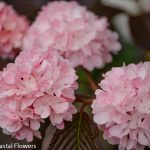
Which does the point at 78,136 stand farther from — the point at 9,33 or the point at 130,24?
the point at 130,24

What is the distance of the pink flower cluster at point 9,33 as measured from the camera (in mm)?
Answer: 749

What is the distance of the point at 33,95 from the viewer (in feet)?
1.82

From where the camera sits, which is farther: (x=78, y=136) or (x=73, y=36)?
(x=73, y=36)

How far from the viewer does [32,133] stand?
0.57 m

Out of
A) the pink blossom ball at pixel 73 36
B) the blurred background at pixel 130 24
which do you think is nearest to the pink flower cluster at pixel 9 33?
the pink blossom ball at pixel 73 36

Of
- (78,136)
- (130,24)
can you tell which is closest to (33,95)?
(78,136)

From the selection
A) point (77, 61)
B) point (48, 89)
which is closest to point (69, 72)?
point (48, 89)

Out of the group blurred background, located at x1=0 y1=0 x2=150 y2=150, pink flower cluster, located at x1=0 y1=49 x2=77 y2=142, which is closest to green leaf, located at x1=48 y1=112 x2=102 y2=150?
pink flower cluster, located at x1=0 y1=49 x2=77 y2=142

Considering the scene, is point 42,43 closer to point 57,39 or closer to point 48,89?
point 57,39

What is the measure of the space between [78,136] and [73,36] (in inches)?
8.0

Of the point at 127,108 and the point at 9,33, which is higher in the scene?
the point at 9,33

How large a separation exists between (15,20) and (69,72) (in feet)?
0.77

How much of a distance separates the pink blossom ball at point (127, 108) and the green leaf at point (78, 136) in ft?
Result: 0.09

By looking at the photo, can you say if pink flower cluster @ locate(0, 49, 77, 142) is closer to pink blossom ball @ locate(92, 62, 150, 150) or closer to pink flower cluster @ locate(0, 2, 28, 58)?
pink blossom ball @ locate(92, 62, 150, 150)
